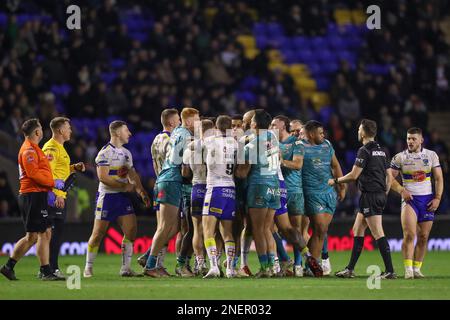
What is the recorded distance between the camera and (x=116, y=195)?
14883mm

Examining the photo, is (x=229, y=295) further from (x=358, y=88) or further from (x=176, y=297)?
(x=358, y=88)

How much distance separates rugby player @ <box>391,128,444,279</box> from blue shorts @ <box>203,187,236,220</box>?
8.33 ft

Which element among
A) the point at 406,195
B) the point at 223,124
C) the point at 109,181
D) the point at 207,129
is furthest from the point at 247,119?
the point at 406,195

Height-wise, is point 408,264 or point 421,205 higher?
point 421,205

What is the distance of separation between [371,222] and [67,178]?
4253mm

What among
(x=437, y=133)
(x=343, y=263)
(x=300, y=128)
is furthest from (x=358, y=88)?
(x=300, y=128)

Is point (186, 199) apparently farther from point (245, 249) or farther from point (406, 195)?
point (406, 195)

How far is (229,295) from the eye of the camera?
39.0 feet

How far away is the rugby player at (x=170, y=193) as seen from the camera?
47.4ft

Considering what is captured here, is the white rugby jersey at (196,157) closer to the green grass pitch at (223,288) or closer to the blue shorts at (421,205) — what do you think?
the green grass pitch at (223,288)

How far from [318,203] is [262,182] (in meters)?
1.27

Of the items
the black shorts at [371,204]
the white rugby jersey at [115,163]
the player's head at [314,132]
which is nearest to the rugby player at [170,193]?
the white rugby jersey at [115,163]

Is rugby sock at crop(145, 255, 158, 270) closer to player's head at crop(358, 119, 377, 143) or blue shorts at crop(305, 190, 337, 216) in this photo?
blue shorts at crop(305, 190, 337, 216)

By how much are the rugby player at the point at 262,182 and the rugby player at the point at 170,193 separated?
2.83 ft
